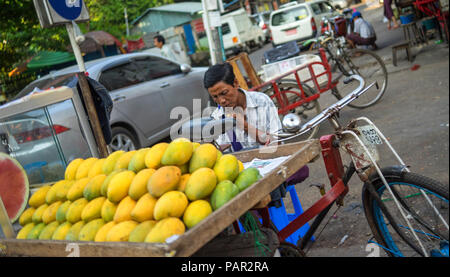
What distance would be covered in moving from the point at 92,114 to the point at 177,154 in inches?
85.7

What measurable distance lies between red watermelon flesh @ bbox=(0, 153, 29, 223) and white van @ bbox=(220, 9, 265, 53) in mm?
19432

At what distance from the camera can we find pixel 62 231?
70.8 inches

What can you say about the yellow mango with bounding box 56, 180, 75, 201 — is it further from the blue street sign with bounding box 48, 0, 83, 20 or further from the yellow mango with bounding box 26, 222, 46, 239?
the blue street sign with bounding box 48, 0, 83, 20

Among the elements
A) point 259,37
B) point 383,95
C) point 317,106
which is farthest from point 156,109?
point 259,37

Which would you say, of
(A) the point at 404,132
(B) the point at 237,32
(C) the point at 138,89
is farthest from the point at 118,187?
(B) the point at 237,32

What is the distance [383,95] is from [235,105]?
412 centimetres

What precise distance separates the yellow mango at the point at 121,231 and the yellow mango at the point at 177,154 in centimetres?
29

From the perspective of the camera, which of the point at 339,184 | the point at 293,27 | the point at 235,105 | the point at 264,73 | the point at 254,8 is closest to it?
the point at 339,184

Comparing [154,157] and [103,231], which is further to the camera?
[154,157]

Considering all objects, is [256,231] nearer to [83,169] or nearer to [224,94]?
[83,169]

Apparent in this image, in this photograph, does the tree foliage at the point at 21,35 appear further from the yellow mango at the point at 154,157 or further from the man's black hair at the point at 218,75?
the yellow mango at the point at 154,157

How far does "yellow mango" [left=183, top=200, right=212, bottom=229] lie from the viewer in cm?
151

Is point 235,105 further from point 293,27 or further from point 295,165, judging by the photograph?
point 293,27

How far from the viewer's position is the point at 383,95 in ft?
20.6
